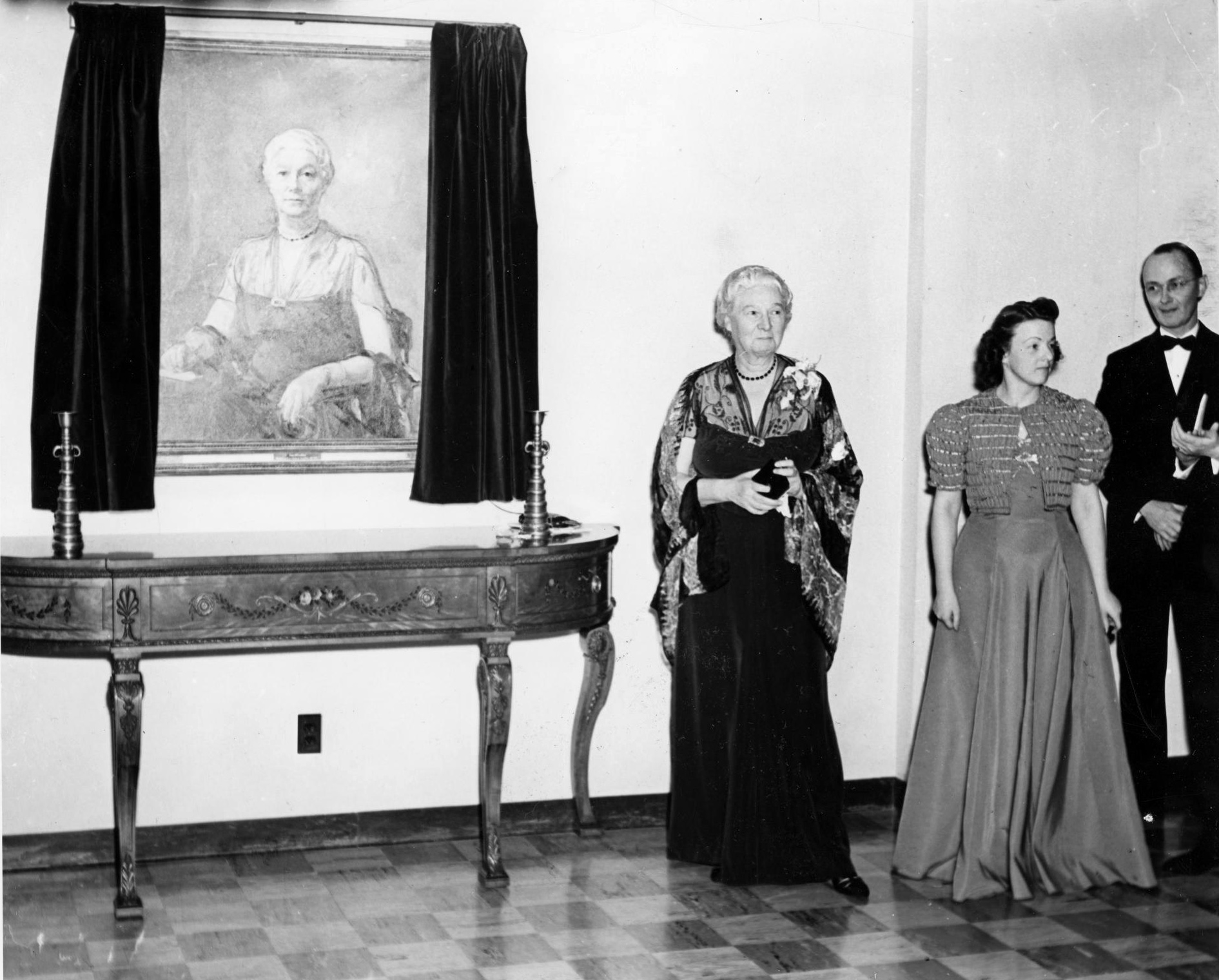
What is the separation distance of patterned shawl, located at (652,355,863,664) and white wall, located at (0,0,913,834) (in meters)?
0.45

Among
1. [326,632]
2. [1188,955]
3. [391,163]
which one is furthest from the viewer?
[391,163]

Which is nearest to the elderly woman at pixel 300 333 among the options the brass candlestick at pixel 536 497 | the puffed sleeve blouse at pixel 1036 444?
the brass candlestick at pixel 536 497

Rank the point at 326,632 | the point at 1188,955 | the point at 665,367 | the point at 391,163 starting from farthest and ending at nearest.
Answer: the point at 665,367 < the point at 391,163 < the point at 326,632 < the point at 1188,955

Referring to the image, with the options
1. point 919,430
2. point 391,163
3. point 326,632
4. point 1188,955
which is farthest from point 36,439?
point 1188,955

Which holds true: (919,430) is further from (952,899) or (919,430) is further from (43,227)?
(43,227)

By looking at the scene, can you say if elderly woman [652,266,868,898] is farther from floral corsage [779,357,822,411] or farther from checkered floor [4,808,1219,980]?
checkered floor [4,808,1219,980]

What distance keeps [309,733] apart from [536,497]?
43.5 inches

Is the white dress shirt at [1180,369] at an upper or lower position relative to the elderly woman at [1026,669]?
upper

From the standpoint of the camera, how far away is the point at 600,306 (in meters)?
5.04

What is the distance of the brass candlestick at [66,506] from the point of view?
4254 millimetres

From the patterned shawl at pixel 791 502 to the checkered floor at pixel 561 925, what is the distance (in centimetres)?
82

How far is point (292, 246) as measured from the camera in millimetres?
4703

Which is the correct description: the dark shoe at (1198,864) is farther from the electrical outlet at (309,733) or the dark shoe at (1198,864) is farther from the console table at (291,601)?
the electrical outlet at (309,733)

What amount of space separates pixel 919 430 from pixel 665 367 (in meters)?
0.91
